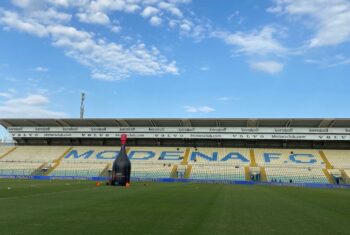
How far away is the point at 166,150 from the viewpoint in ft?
200

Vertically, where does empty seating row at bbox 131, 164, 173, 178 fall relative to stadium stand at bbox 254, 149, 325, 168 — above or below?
below

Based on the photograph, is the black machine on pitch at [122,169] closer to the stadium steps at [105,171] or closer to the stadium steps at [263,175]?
the stadium steps at [105,171]

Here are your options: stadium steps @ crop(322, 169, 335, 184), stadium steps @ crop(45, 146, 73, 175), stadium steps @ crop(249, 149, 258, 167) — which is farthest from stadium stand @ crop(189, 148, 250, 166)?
stadium steps @ crop(45, 146, 73, 175)

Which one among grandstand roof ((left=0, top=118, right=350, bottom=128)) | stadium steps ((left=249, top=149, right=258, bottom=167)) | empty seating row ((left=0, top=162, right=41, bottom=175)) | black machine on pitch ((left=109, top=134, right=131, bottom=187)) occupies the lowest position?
black machine on pitch ((left=109, top=134, right=131, bottom=187))

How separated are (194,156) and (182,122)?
20.2ft

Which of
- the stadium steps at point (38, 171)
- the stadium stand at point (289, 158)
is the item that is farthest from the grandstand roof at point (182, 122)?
the stadium steps at point (38, 171)

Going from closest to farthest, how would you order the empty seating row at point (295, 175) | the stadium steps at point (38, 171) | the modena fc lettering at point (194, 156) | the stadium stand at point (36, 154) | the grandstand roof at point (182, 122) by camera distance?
the empty seating row at point (295, 175) < the stadium steps at point (38, 171) < the modena fc lettering at point (194, 156) < the grandstand roof at point (182, 122) < the stadium stand at point (36, 154)

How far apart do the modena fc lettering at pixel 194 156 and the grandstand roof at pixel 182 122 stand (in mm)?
4603

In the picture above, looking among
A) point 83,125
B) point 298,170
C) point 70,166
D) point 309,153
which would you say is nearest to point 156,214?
point 298,170

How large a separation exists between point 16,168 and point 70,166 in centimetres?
776

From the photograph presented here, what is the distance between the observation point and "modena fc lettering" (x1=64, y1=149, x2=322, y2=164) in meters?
54.6

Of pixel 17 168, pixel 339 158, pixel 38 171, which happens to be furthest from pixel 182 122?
pixel 17 168

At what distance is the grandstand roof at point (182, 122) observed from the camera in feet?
185

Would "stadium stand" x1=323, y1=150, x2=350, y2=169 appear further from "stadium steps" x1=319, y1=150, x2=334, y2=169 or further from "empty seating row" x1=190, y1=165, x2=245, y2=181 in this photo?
"empty seating row" x1=190, y1=165, x2=245, y2=181
